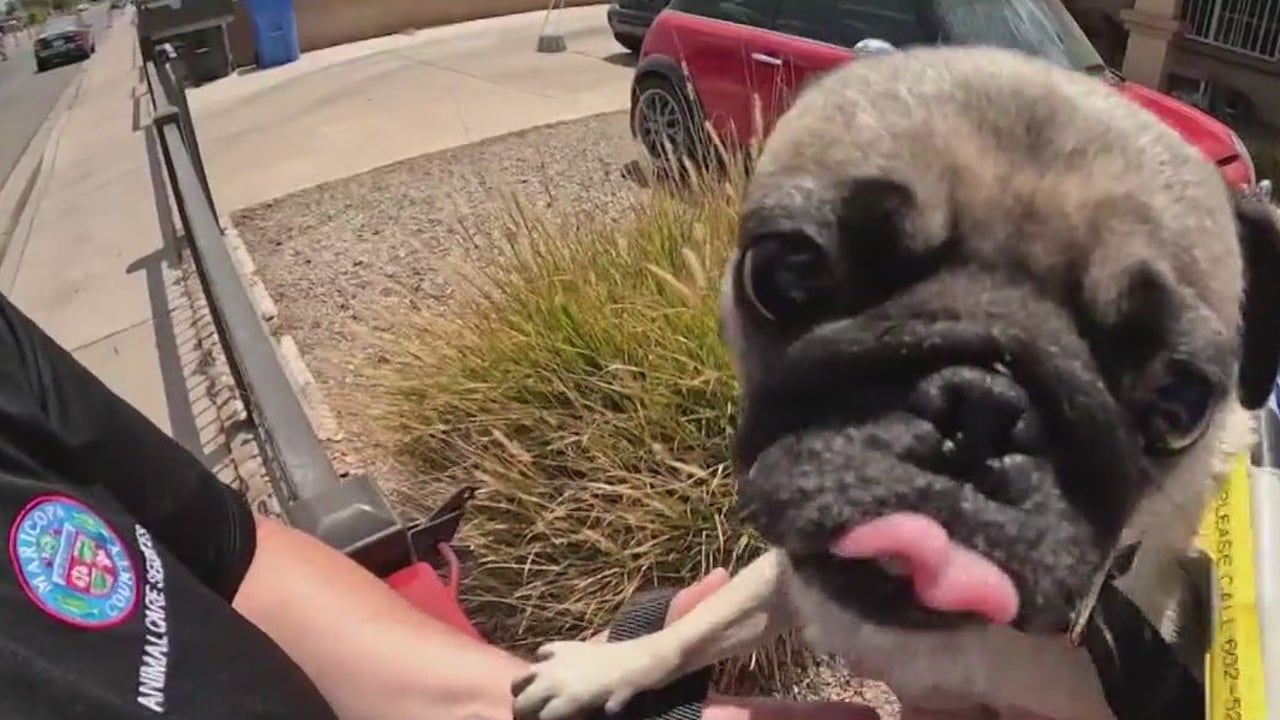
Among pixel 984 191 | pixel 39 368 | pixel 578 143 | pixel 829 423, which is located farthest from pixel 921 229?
pixel 578 143

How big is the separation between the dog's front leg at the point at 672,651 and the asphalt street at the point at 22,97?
1303 cm

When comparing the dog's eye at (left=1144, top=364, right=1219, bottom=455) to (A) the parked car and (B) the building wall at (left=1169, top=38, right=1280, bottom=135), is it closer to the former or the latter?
(B) the building wall at (left=1169, top=38, right=1280, bottom=135)

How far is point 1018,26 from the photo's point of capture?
19.6ft

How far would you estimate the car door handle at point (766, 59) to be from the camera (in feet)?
21.6

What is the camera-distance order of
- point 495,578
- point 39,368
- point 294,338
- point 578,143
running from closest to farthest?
point 39,368
point 495,578
point 294,338
point 578,143

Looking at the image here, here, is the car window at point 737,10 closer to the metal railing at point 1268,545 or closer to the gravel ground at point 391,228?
the gravel ground at point 391,228

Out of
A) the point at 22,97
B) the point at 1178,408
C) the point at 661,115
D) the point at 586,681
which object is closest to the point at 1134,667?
the point at 1178,408

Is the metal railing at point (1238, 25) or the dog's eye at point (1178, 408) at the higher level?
the dog's eye at point (1178, 408)

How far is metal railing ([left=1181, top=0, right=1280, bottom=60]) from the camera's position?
967 cm

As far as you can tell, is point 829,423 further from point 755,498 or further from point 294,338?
point 294,338

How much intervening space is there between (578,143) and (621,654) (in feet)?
24.9

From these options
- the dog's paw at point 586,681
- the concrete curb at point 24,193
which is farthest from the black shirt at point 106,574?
the concrete curb at point 24,193

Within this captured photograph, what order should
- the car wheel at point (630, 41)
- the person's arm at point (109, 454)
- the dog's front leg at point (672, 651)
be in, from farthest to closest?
the car wheel at point (630, 41), the dog's front leg at point (672, 651), the person's arm at point (109, 454)

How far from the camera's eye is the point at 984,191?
1.13m
